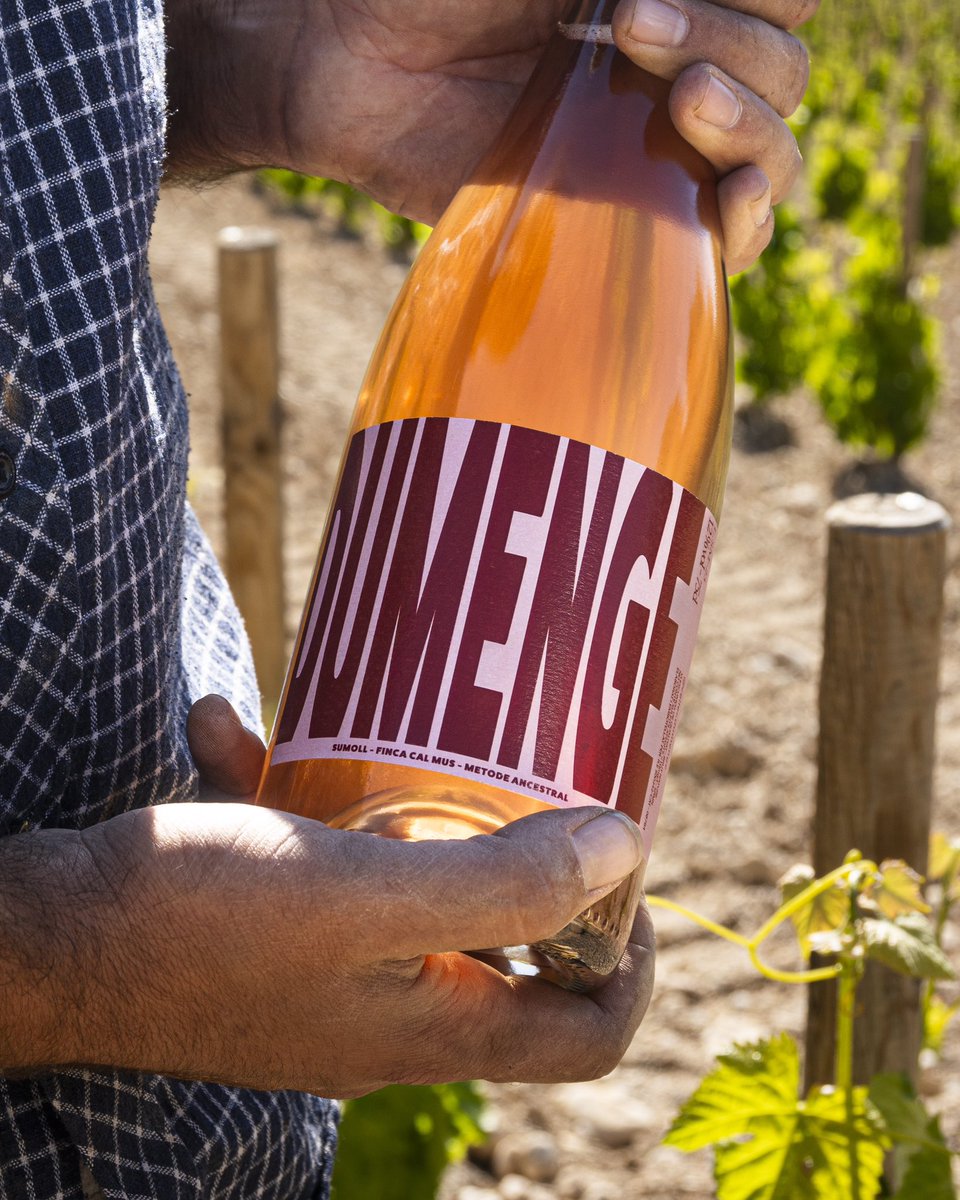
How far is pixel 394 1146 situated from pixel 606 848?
4.17 feet

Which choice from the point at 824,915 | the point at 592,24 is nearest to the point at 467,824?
the point at 824,915

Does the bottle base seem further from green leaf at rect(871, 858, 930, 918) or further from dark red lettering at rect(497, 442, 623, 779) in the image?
green leaf at rect(871, 858, 930, 918)

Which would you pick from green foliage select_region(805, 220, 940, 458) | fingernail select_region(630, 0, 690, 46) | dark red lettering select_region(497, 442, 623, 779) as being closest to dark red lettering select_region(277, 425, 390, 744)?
dark red lettering select_region(497, 442, 623, 779)

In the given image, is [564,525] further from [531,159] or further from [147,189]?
[531,159]

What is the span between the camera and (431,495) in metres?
0.84

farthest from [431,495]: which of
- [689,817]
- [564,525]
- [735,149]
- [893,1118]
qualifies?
[689,817]

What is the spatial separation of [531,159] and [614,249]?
0.44 feet

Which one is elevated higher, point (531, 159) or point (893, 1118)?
point (531, 159)

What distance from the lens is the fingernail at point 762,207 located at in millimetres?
1009

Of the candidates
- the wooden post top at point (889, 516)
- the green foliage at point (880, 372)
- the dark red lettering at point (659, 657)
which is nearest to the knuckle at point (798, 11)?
the dark red lettering at point (659, 657)

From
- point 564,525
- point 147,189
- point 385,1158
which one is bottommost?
point 385,1158

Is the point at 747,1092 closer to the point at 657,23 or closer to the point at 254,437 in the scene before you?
the point at 657,23

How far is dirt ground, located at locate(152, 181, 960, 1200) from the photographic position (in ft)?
7.91

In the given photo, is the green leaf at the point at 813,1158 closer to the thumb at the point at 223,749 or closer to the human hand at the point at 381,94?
the thumb at the point at 223,749
